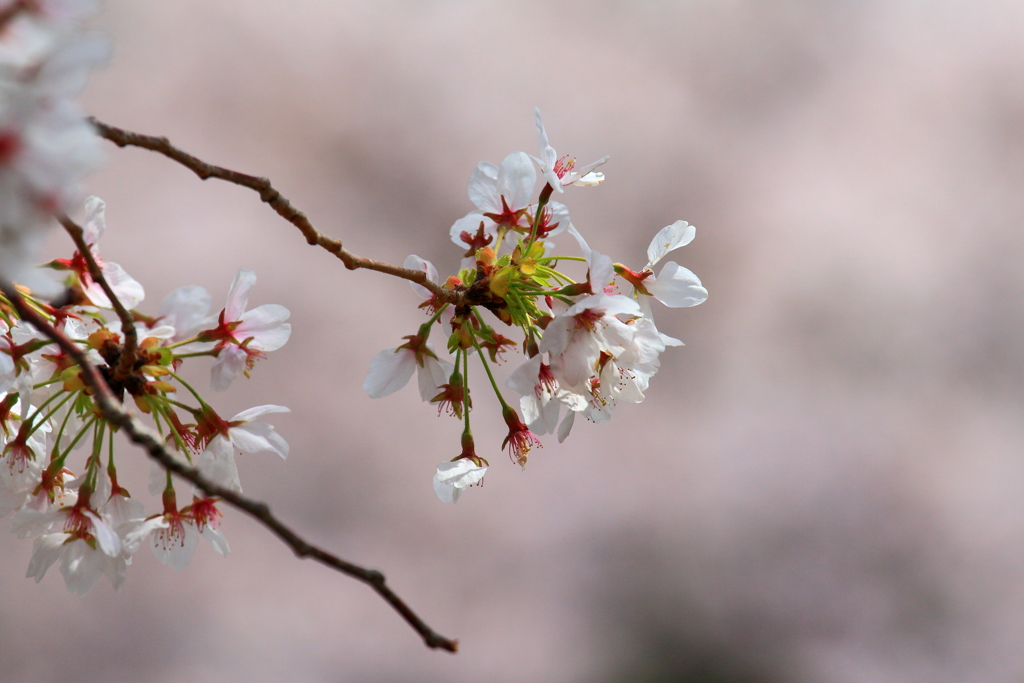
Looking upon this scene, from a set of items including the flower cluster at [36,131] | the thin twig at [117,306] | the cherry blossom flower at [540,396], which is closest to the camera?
the flower cluster at [36,131]

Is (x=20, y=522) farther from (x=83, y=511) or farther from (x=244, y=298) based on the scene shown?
(x=244, y=298)

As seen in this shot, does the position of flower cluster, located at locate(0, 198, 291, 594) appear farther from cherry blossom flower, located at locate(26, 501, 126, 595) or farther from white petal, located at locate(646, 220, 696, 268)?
white petal, located at locate(646, 220, 696, 268)

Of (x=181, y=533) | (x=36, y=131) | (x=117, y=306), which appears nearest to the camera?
(x=36, y=131)

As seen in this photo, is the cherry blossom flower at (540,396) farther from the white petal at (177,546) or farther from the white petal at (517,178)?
the white petal at (177,546)

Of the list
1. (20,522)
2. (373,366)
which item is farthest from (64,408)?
(373,366)

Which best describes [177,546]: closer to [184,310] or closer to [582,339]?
[184,310]

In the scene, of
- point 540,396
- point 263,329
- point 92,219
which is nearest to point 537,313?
point 540,396

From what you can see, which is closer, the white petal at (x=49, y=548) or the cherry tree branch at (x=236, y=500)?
the cherry tree branch at (x=236, y=500)

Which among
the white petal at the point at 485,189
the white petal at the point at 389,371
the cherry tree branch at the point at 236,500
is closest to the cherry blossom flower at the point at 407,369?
the white petal at the point at 389,371
